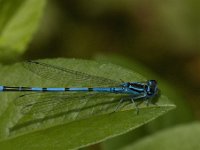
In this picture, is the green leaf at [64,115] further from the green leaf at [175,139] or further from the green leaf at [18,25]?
the green leaf at [18,25]

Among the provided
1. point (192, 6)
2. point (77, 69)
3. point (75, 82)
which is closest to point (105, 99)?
point (75, 82)

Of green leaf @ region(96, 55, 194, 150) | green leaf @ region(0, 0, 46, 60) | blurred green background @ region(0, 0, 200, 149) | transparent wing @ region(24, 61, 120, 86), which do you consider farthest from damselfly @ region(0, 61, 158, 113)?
blurred green background @ region(0, 0, 200, 149)

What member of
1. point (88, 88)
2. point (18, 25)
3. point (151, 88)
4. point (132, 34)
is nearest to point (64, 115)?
point (88, 88)

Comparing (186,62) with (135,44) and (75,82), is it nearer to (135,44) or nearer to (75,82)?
(135,44)

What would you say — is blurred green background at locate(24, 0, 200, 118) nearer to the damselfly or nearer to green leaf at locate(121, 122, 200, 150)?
the damselfly

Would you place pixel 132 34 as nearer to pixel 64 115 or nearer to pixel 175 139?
pixel 175 139

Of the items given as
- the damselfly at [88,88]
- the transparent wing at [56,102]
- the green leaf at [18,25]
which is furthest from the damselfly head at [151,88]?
the green leaf at [18,25]
